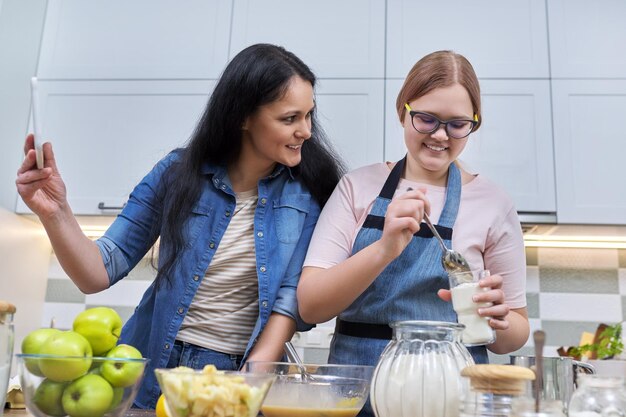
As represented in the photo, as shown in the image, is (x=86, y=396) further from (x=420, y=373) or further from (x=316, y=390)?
(x=420, y=373)

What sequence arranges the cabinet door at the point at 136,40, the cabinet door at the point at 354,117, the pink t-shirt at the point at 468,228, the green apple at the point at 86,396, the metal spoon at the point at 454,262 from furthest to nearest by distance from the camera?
the cabinet door at the point at 136,40 → the cabinet door at the point at 354,117 → the pink t-shirt at the point at 468,228 → the metal spoon at the point at 454,262 → the green apple at the point at 86,396

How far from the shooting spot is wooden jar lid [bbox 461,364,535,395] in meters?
0.58

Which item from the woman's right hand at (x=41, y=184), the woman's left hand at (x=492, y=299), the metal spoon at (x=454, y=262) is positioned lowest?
the woman's left hand at (x=492, y=299)

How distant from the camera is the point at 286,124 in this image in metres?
A: 1.28

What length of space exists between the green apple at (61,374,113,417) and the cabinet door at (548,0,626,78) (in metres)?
2.02

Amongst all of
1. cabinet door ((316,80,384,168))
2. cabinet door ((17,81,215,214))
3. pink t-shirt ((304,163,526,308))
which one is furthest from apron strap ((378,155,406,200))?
cabinet door ((17,81,215,214))

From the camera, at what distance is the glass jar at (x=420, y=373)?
0.71 meters

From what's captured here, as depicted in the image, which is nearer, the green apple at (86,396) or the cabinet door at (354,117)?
the green apple at (86,396)

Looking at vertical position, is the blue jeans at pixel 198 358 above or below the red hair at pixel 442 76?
below

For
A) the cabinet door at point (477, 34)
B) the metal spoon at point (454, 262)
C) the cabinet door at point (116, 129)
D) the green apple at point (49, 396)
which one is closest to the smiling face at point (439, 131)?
the metal spoon at point (454, 262)

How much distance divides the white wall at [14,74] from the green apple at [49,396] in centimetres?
184

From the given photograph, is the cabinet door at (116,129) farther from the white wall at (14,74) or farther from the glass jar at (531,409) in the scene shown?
the glass jar at (531,409)

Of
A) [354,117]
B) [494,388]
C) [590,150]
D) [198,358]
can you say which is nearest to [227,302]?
[198,358]

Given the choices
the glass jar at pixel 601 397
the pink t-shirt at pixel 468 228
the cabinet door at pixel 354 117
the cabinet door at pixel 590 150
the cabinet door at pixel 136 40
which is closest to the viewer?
the glass jar at pixel 601 397
